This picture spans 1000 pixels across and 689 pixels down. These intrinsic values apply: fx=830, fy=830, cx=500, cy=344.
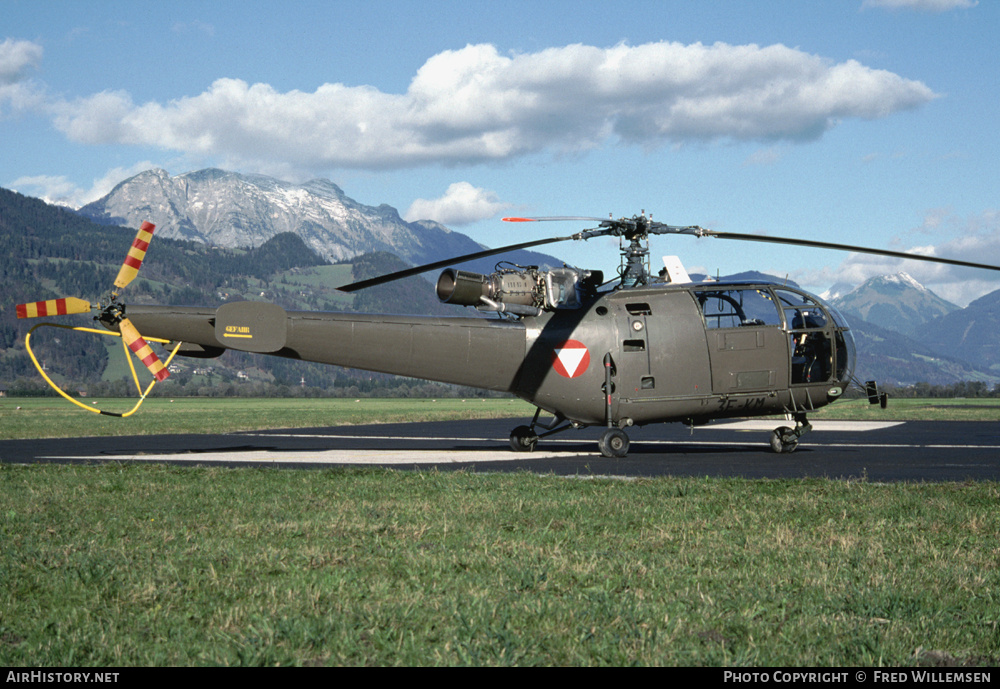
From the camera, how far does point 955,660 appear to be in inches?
215

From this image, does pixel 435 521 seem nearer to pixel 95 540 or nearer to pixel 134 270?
pixel 95 540

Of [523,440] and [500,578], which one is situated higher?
[500,578]

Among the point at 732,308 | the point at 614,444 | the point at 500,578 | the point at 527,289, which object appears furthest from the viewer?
the point at 732,308

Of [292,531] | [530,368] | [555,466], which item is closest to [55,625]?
[292,531]

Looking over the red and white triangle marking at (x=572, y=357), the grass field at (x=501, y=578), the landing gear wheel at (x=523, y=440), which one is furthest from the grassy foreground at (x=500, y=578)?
the landing gear wheel at (x=523, y=440)

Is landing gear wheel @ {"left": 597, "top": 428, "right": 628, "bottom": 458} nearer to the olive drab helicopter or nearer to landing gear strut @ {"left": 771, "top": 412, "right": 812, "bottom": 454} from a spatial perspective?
the olive drab helicopter

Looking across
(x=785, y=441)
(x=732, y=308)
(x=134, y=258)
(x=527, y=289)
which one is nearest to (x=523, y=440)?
(x=527, y=289)

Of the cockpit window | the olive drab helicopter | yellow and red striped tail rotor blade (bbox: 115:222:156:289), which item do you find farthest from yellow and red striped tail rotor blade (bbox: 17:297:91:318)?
the cockpit window

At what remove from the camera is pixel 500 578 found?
7477 mm

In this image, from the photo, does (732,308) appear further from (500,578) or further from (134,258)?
→ (500,578)

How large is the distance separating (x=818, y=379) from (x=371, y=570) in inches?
660

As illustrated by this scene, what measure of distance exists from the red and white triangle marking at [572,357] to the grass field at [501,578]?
7.37 metres

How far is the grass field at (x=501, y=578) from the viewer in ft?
18.6

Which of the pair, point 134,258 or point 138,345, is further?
point 134,258
